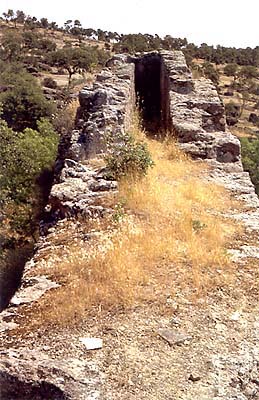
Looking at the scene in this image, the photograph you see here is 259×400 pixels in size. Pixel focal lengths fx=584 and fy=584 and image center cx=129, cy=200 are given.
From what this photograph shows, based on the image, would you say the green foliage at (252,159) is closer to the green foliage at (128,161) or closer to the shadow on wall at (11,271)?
the shadow on wall at (11,271)

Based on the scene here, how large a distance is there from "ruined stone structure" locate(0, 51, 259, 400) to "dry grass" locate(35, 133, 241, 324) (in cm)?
27

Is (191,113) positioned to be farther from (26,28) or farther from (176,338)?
(26,28)

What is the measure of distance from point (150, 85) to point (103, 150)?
6.29 meters

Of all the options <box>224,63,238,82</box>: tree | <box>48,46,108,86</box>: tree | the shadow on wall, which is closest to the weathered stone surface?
the shadow on wall

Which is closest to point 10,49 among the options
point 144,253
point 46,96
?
point 46,96

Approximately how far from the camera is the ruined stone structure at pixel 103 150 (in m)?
3.59

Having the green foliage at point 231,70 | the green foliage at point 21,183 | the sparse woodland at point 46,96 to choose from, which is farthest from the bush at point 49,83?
the green foliage at point 21,183

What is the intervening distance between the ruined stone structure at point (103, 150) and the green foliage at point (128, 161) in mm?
199

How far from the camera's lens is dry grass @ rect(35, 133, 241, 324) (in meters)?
4.58

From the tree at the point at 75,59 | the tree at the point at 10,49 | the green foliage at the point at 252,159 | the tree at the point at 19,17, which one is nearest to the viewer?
the green foliage at the point at 252,159

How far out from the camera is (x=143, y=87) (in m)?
14.1

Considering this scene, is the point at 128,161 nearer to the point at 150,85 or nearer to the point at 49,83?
the point at 150,85

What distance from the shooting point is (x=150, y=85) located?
14.2m

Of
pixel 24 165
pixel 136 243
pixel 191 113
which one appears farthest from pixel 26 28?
pixel 136 243
